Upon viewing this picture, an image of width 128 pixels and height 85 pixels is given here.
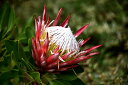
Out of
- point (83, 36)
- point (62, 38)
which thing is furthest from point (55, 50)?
point (83, 36)

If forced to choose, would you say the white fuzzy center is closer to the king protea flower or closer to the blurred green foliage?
the king protea flower

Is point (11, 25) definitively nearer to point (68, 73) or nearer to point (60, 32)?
point (60, 32)

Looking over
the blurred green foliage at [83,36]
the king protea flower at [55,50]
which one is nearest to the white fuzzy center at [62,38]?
the king protea flower at [55,50]

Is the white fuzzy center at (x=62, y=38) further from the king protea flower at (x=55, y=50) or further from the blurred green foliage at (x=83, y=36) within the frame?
the blurred green foliage at (x=83, y=36)

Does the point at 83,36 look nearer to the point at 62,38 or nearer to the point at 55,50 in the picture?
the point at 62,38

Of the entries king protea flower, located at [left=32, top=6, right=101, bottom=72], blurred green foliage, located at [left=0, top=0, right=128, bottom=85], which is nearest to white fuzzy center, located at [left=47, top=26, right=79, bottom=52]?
king protea flower, located at [left=32, top=6, right=101, bottom=72]
